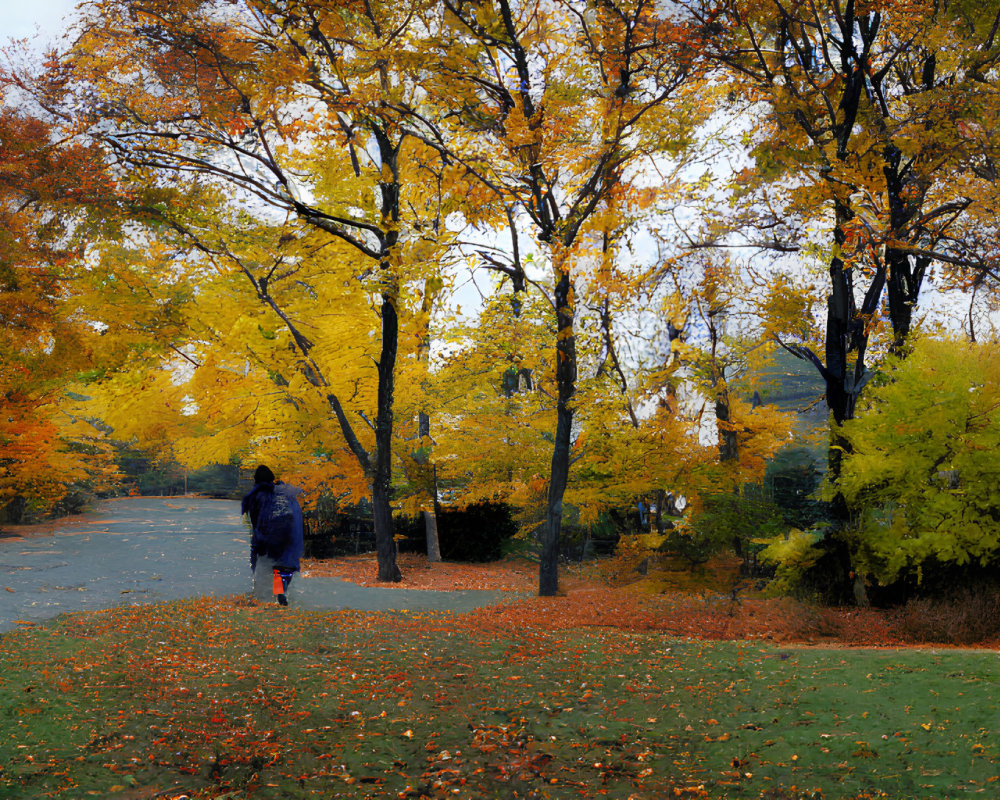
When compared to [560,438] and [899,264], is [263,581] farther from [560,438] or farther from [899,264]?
[899,264]

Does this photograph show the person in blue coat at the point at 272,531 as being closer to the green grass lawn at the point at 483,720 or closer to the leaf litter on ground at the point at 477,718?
the leaf litter on ground at the point at 477,718

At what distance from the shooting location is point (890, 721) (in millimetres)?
4438

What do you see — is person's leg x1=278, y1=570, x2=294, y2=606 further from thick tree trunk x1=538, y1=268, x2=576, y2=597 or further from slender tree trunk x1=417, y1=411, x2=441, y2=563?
slender tree trunk x1=417, y1=411, x2=441, y2=563

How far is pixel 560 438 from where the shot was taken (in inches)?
521

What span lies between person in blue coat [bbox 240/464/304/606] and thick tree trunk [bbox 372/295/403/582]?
5.75m

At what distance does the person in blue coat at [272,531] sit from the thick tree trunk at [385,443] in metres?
5.75

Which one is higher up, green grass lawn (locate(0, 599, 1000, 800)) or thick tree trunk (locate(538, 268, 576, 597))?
thick tree trunk (locate(538, 268, 576, 597))

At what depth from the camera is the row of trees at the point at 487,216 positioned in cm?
1188

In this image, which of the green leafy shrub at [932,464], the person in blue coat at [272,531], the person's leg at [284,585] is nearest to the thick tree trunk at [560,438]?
the green leafy shrub at [932,464]

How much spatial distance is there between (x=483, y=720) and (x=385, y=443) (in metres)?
11.3

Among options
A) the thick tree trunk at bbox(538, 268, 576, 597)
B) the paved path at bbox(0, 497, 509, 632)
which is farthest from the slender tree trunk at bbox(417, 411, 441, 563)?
the thick tree trunk at bbox(538, 268, 576, 597)

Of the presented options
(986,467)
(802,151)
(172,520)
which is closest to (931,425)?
(986,467)

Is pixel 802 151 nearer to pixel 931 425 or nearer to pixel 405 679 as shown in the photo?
pixel 931 425

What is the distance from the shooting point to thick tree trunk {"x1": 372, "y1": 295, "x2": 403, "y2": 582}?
1563cm
